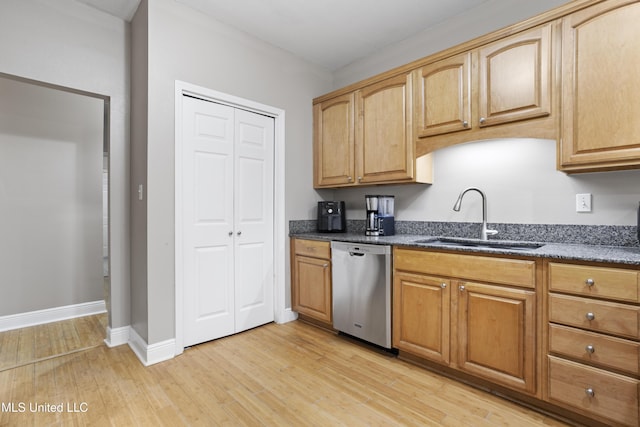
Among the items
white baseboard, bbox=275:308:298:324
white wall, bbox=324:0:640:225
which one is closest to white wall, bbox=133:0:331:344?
white baseboard, bbox=275:308:298:324

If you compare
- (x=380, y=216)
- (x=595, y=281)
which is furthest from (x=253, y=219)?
(x=595, y=281)

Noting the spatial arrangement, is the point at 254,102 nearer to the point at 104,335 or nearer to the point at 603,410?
the point at 104,335

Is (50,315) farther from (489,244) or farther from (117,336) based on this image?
(489,244)

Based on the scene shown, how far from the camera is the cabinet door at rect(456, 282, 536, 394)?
175 centimetres

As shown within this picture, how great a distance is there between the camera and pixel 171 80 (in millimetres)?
2398

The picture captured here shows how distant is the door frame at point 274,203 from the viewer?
243 centimetres

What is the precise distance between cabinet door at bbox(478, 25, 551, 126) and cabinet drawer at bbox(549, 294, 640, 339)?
1.12m

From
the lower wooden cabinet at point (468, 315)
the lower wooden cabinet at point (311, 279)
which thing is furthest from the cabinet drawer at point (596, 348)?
the lower wooden cabinet at point (311, 279)

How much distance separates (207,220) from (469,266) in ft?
6.64

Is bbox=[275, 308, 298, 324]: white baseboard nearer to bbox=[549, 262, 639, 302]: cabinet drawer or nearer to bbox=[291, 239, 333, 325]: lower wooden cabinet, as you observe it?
bbox=[291, 239, 333, 325]: lower wooden cabinet

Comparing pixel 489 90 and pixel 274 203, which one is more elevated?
pixel 489 90

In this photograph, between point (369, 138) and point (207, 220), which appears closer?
point (207, 220)

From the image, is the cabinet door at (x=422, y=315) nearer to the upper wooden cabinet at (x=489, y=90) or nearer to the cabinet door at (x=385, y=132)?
the cabinet door at (x=385, y=132)

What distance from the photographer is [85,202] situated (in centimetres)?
342
